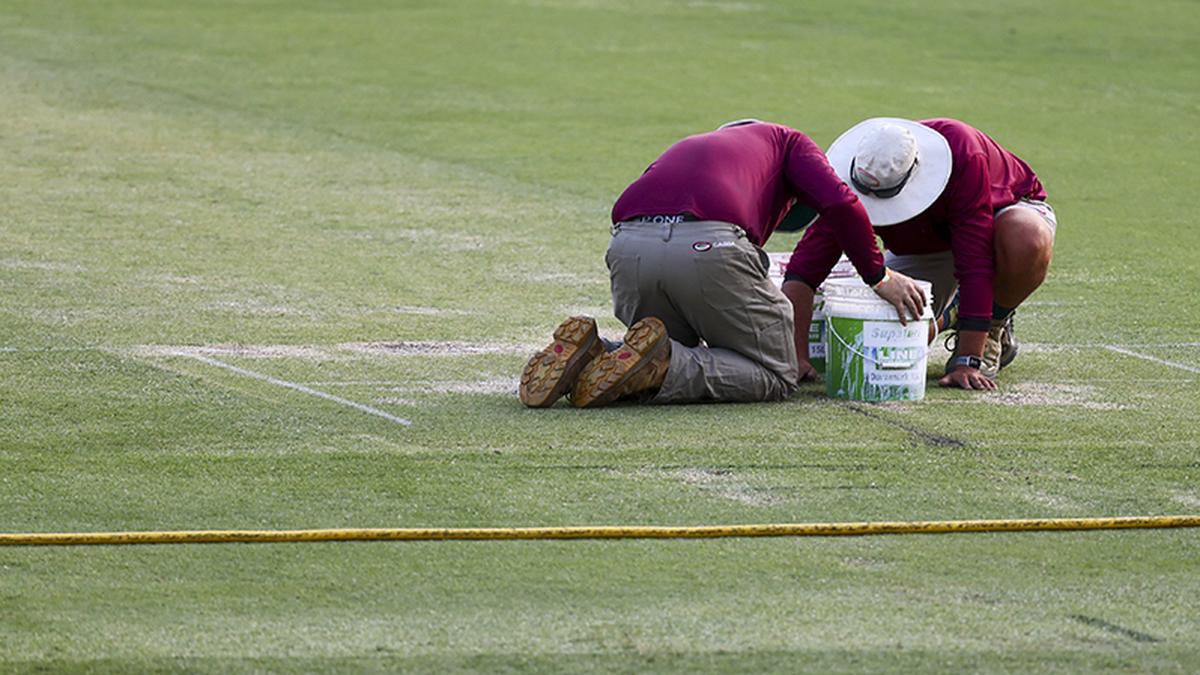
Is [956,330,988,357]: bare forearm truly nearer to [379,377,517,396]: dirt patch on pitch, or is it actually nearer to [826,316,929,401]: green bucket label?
[826,316,929,401]: green bucket label

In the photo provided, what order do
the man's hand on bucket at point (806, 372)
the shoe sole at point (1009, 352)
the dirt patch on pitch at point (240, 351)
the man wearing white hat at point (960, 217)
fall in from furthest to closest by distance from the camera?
1. the dirt patch on pitch at point (240, 351)
2. the shoe sole at point (1009, 352)
3. the man's hand on bucket at point (806, 372)
4. the man wearing white hat at point (960, 217)

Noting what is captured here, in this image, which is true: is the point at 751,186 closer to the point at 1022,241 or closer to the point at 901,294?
the point at 901,294

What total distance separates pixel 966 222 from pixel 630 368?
146 centimetres

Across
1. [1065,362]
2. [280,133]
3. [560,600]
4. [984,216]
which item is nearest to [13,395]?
[560,600]

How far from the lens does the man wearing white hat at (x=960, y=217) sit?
7.13m

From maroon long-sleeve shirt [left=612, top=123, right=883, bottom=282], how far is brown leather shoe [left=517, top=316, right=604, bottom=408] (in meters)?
0.49

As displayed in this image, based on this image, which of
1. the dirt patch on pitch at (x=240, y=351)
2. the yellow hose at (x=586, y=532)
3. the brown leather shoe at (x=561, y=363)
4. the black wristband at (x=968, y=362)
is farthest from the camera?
the dirt patch on pitch at (x=240, y=351)

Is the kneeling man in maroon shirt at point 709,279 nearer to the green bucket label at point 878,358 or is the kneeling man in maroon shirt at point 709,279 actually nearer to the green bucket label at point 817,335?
the green bucket label at point 878,358

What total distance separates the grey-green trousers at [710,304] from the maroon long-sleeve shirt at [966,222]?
423mm

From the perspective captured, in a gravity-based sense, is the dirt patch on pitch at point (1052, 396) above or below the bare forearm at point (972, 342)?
below

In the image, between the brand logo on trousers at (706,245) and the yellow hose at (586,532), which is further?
the brand logo on trousers at (706,245)

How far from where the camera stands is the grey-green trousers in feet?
Answer: 22.1

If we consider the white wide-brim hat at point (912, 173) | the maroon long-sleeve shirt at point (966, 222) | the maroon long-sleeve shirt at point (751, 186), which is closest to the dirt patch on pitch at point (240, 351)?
the maroon long-sleeve shirt at point (751, 186)

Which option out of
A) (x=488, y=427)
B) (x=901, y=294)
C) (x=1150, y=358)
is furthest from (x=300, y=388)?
(x=1150, y=358)
